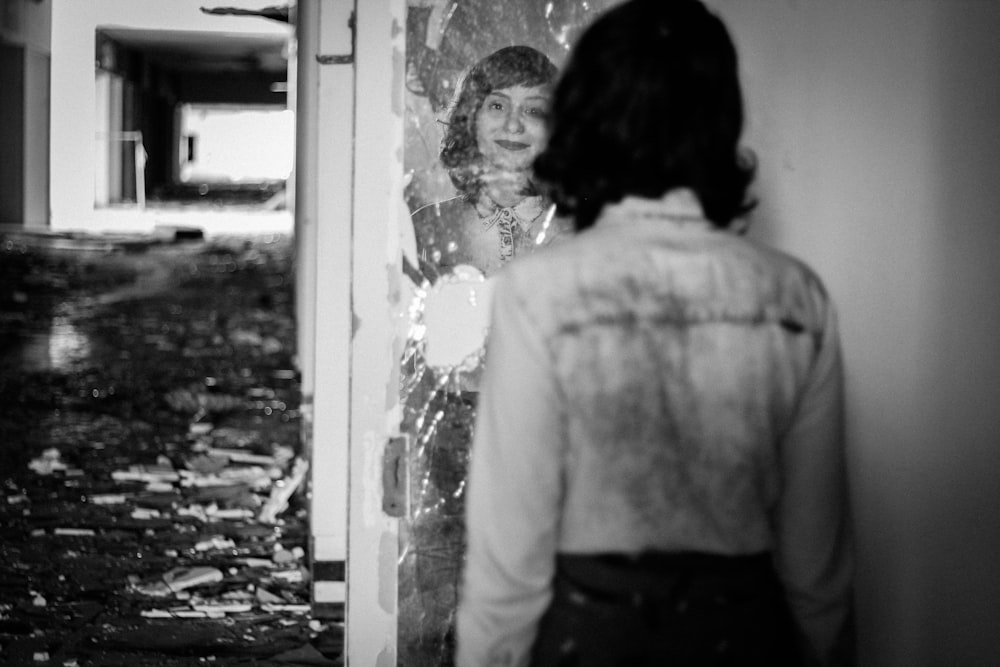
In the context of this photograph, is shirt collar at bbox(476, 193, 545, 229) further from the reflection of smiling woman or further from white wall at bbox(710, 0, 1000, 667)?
white wall at bbox(710, 0, 1000, 667)

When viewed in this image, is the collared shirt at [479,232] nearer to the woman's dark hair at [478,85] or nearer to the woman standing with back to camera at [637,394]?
the woman's dark hair at [478,85]

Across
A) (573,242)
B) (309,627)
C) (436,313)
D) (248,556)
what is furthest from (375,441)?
(248,556)

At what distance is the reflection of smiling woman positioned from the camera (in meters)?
2.58

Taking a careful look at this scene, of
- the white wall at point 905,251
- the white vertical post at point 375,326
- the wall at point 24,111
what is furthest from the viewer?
the wall at point 24,111

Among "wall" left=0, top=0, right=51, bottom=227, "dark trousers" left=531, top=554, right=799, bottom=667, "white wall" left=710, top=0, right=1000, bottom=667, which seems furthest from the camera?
"wall" left=0, top=0, right=51, bottom=227

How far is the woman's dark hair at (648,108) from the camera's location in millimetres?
1444

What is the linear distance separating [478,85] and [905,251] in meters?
1.02

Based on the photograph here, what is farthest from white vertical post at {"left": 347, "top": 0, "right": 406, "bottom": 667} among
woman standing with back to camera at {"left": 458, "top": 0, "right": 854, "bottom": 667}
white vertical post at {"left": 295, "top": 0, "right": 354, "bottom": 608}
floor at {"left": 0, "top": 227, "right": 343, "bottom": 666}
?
white vertical post at {"left": 295, "top": 0, "right": 354, "bottom": 608}

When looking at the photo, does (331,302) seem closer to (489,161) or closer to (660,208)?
(489,161)

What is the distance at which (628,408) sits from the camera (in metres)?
1.47

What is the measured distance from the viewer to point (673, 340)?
1475mm

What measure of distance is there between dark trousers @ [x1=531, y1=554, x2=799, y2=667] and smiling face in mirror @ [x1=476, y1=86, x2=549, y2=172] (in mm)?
1329

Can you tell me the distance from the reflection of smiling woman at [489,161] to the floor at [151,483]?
251 cm

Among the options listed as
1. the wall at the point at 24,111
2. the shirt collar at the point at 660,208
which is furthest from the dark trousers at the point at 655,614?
the wall at the point at 24,111
